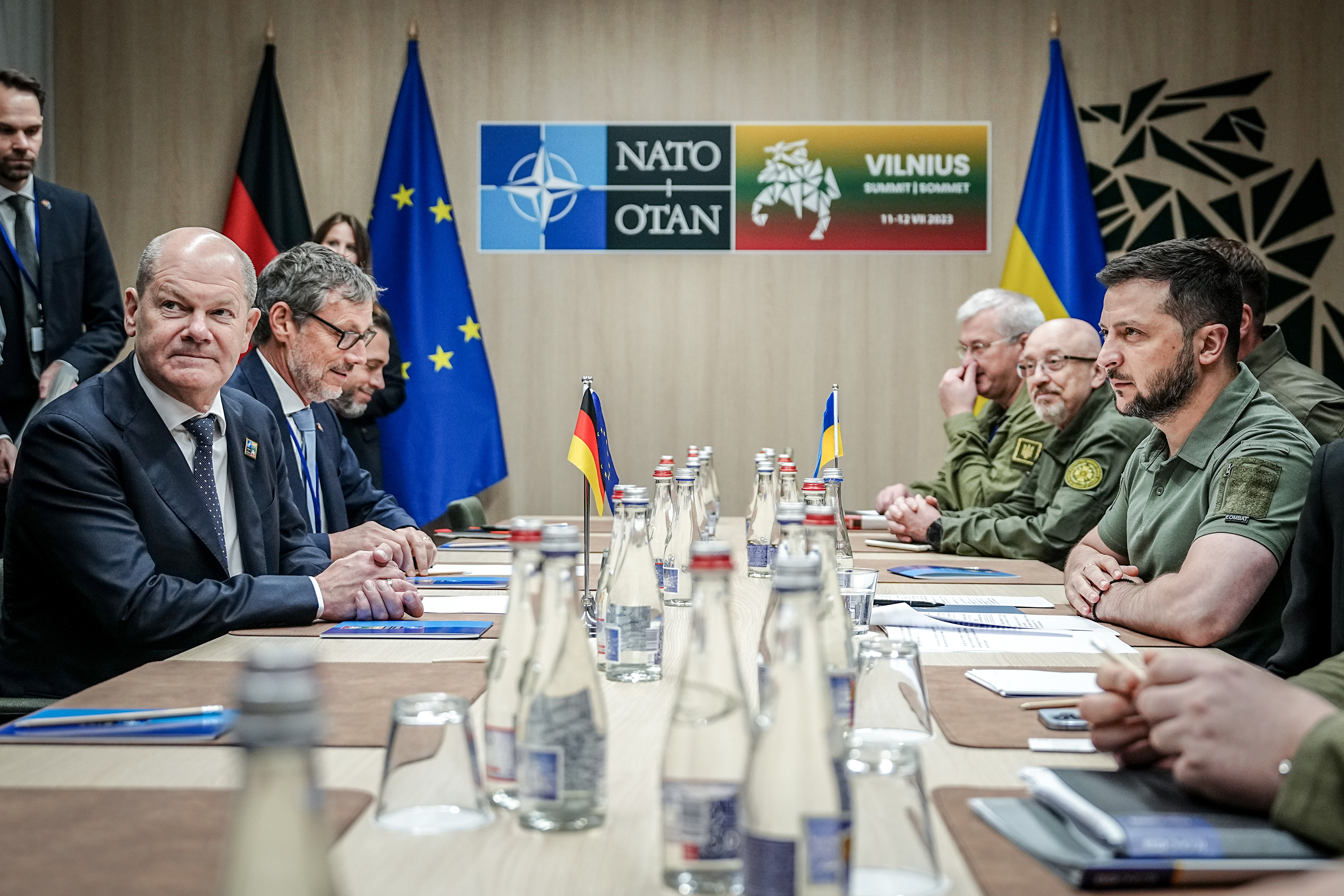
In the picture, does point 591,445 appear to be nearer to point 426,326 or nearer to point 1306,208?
point 426,326

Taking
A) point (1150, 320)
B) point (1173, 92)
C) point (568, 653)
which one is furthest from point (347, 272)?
point (1173, 92)

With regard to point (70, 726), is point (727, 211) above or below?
above

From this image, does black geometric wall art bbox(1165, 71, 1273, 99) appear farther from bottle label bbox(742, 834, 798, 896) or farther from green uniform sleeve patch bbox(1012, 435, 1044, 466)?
bottle label bbox(742, 834, 798, 896)

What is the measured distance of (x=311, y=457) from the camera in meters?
3.25

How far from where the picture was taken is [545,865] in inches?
36.2

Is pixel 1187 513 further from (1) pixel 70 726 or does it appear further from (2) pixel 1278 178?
(2) pixel 1278 178

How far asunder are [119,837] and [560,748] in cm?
37

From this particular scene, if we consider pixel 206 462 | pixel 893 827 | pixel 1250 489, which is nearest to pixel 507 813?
pixel 893 827

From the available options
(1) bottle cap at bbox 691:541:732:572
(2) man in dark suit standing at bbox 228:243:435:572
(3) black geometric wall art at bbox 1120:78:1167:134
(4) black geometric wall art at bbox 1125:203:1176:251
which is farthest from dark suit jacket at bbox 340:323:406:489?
(1) bottle cap at bbox 691:541:732:572

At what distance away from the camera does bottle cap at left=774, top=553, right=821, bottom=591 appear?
802 mm

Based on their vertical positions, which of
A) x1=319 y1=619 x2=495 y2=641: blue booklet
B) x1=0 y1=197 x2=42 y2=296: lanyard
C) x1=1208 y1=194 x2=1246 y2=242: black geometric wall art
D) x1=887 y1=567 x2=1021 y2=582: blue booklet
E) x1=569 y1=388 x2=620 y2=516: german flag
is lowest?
x1=887 y1=567 x2=1021 y2=582: blue booklet

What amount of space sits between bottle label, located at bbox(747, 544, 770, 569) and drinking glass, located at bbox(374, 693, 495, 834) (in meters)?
1.61

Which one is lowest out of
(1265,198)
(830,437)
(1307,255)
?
(830,437)

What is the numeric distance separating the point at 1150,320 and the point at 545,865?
1.94 metres
